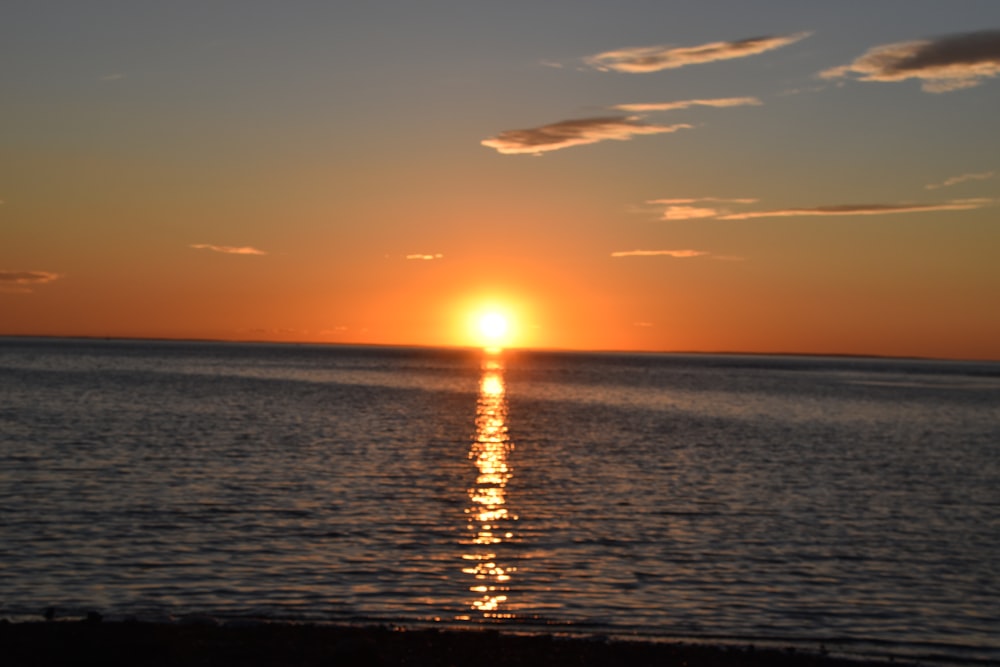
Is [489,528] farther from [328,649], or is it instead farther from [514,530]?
[328,649]

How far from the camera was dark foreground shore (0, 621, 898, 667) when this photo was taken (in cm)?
1428

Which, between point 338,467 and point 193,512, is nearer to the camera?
point 193,512

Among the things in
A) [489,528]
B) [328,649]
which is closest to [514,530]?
[489,528]

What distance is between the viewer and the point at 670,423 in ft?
238

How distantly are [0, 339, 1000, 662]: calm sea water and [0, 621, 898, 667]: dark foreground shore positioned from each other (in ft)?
5.44

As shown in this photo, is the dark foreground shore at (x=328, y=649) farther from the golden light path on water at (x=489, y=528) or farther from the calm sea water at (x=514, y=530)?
the golden light path on water at (x=489, y=528)

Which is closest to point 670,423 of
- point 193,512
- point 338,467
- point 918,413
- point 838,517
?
point 918,413

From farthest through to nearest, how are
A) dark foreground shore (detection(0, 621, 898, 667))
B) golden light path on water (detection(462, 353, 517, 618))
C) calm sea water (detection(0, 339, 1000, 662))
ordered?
golden light path on water (detection(462, 353, 517, 618))
calm sea water (detection(0, 339, 1000, 662))
dark foreground shore (detection(0, 621, 898, 667))

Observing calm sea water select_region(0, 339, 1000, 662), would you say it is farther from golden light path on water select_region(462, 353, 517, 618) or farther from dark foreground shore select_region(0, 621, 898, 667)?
dark foreground shore select_region(0, 621, 898, 667)

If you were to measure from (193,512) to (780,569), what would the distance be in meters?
15.6

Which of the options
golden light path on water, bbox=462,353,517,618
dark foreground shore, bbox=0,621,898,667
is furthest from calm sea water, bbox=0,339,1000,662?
dark foreground shore, bbox=0,621,898,667

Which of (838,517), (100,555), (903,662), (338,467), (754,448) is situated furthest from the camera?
(754,448)

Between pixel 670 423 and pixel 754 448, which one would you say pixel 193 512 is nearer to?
pixel 754 448

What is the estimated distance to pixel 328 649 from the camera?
50.0 feet
